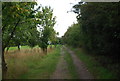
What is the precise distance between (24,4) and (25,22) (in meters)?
2.14

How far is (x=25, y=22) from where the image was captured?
11617 millimetres

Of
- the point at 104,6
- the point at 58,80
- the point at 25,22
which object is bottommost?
the point at 58,80

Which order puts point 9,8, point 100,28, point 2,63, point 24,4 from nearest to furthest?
point 9,8
point 24,4
point 2,63
point 100,28

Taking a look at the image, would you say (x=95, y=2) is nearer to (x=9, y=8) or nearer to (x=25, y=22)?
(x=25, y=22)

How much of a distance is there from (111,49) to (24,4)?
7072 mm

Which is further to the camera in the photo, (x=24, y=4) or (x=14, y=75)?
(x=14, y=75)

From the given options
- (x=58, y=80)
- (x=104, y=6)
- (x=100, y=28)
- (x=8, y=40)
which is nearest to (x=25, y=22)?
(x=8, y=40)

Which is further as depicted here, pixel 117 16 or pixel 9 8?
pixel 117 16

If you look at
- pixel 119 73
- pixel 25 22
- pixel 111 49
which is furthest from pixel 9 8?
pixel 111 49

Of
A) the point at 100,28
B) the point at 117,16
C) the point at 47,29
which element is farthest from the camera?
the point at 47,29

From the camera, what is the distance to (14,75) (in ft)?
37.0

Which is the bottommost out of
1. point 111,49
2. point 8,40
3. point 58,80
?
point 58,80

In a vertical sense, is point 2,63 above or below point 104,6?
below

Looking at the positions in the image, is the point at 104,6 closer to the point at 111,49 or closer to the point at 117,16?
the point at 117,16
